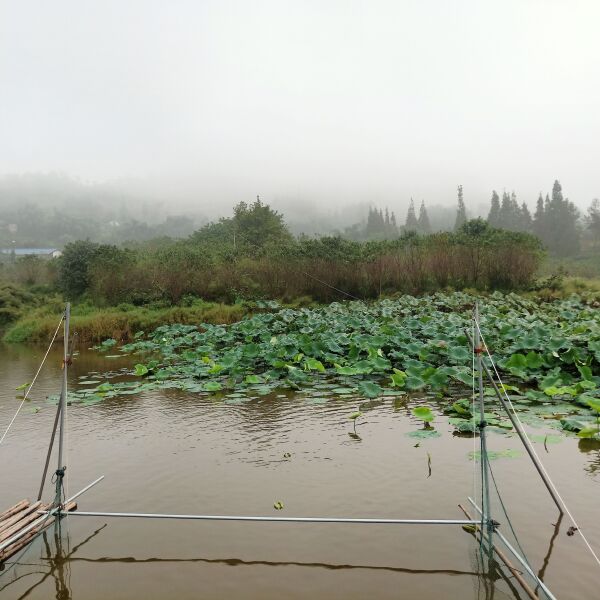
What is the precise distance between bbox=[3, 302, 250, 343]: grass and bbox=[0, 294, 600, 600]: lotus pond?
7.49 meters

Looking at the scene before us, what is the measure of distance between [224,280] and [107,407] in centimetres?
1479

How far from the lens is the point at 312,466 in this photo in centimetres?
503

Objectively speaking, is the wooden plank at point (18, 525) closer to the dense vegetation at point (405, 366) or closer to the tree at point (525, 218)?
the dense vegetation at point (405, 366)

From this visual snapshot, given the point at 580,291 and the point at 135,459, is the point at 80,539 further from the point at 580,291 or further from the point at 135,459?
the point at 580,291

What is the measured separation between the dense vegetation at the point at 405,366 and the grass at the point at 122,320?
5369 millimetres

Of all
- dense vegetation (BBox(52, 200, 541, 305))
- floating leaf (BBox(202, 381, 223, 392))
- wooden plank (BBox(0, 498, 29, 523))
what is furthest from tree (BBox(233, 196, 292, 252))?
wooden plank (BBox(0, 498, 29, 523))

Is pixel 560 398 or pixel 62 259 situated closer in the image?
pixel 560 398

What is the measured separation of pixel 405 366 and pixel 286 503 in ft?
15.1

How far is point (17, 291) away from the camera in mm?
25531

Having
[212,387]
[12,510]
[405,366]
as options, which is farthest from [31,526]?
[405,366]

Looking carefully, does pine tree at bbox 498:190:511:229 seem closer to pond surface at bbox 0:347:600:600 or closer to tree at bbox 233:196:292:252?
tree at bbox 233:196:292:252

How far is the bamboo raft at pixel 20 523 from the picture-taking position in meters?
3.44

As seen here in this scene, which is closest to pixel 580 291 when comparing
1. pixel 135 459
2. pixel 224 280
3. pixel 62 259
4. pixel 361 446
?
pixel 224 280

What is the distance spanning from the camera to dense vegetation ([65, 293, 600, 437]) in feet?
22.1
